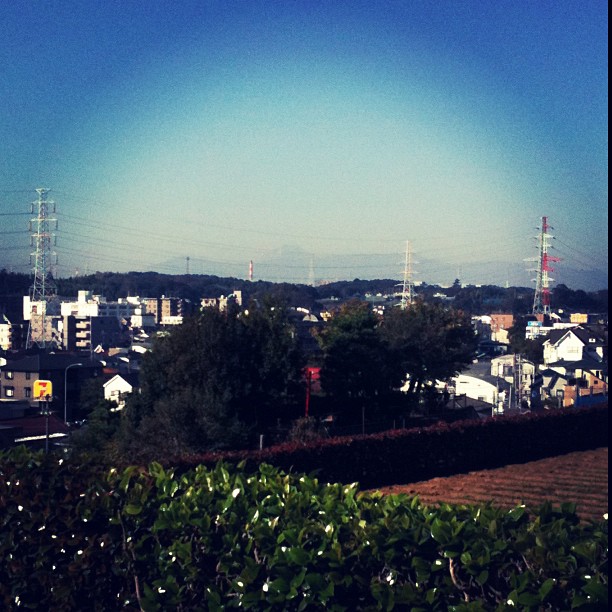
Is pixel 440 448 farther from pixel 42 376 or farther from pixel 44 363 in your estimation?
pixel 44 363

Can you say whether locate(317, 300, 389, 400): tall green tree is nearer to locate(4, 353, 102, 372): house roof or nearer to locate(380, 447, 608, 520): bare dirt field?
locate(380, 447, 608, 520): bare dirt field

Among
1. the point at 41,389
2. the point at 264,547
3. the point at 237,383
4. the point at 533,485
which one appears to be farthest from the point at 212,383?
the point at 264,547

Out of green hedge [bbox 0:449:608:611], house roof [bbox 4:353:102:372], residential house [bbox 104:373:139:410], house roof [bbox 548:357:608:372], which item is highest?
green hedge [bbox 0:449:608:611]

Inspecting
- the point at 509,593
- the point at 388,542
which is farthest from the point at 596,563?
the point at 388,542

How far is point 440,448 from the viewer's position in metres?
12.7

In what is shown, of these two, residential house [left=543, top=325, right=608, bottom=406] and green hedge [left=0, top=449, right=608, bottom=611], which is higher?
green hedge [left=0, top=449, right=608, bottom=611]

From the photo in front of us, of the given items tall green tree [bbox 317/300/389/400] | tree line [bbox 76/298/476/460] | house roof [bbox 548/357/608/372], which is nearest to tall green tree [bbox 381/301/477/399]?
tree line [bbox 76/298/476/460]

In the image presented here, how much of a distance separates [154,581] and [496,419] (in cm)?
1160

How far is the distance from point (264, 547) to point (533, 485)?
8.53 metres

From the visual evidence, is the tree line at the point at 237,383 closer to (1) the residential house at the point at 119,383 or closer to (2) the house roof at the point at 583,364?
(2) the house roof at the point at 583,364

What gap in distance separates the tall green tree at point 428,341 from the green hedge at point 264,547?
61.5 feet

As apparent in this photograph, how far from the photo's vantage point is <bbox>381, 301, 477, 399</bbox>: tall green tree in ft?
72.7

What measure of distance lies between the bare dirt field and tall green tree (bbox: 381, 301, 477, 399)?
8.38m

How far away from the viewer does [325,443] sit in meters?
10.7
